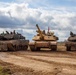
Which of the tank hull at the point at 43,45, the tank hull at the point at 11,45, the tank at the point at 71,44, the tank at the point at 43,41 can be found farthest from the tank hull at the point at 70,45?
the tank hull at the point at 11,45

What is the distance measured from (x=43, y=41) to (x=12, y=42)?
3.37 meters

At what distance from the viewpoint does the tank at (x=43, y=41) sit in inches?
1174

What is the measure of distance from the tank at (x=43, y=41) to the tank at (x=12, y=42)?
186 centimetres

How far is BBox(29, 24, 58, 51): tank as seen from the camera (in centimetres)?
2981

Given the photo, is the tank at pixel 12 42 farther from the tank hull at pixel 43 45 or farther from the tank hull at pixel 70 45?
the tank hull at pixel 70 45

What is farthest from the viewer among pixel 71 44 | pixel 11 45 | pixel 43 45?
pixel 11 45

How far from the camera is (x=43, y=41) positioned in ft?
102

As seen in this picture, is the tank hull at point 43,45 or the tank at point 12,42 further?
the tank at point 12,42

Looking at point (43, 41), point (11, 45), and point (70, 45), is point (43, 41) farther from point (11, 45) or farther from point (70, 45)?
point (11, 45)

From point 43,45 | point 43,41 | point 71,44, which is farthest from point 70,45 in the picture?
point 43,45

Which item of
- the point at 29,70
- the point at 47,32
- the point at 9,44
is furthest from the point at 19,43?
the point at 29,70

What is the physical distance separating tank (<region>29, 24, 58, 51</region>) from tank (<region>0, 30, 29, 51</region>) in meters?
A: 1.86

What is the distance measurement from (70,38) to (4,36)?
767 centimetres

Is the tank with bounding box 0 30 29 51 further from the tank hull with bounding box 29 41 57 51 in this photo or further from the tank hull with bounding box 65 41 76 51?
the tank hull with bounding box 65 41 76 51
